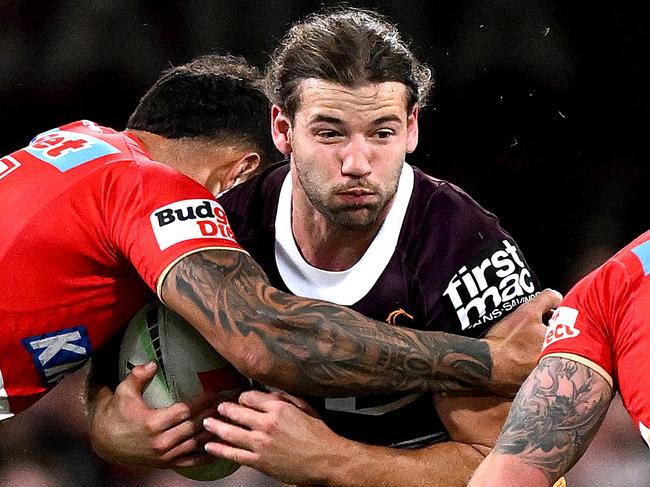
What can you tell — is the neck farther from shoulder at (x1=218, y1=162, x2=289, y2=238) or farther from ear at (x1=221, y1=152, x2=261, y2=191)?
ear at (x1=221, y1=152, x2=261, y2=191)

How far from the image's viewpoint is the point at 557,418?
9.04 feet

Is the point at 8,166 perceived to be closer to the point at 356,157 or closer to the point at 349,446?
the point at 356,157

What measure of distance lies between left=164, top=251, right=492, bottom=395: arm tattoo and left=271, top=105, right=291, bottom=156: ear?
0.48 metres

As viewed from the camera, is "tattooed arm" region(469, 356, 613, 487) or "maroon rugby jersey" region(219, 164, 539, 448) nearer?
"tattooed arm" region(469, 356, 613, 487)

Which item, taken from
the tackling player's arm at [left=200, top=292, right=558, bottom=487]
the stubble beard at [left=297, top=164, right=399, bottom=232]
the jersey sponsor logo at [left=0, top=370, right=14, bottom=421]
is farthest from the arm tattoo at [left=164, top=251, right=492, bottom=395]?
the jersey sponsor logo at [left=0, top=370, right=14, bottom=421]

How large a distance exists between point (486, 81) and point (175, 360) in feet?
11.2

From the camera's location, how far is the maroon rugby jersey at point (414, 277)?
3.36 m

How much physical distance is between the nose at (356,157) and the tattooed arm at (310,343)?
357 mm

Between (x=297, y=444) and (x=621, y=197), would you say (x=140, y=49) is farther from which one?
(x=297, y=444)

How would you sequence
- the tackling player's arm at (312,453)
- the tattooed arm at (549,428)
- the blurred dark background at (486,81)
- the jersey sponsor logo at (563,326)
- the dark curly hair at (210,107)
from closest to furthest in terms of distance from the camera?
1. the tattooed arm at (549,428)
2. the jersey sponsor logo at (563,326)
3. the tackling player's arm at (312,453)
4. the dark curly hair at (210,107)
5. the blurred dark background at (486,81)

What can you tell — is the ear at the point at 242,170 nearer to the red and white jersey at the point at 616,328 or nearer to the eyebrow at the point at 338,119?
A: the eyebrow at the point at 338,119

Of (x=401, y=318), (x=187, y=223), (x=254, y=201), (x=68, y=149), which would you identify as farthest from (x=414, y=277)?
(x=68, y=149)

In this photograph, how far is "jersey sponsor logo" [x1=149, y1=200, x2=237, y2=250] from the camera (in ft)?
10.2

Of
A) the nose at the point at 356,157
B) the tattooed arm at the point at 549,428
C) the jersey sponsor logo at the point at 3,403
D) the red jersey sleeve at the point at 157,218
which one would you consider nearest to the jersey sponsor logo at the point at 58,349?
the jersey sponsor logo at the point at 3,403
